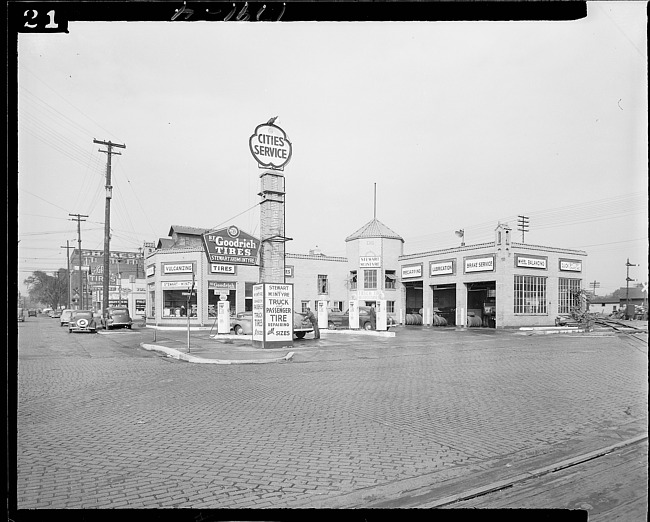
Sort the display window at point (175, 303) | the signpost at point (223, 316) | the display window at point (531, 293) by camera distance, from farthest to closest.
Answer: the signpost at point (223, 316), the display window at point (175, 303), the display window at point (531, 293)

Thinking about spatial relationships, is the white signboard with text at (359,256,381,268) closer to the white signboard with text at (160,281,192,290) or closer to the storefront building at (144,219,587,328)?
the storefront building at (144,219,587,328)

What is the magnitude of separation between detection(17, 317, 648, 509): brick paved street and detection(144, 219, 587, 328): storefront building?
135 cm

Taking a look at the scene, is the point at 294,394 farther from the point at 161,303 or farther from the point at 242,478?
the point at 161,303

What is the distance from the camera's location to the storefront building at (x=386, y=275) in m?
5.47

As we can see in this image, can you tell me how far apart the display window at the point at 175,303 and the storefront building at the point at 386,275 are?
0.03m

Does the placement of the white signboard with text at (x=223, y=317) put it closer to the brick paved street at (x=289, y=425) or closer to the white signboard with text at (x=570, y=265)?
the brick paved street at (x=289, y=425)

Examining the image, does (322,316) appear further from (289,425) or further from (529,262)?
(289,425)

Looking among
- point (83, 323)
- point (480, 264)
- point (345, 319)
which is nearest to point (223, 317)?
point (345, 319)

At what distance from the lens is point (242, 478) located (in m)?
3.91

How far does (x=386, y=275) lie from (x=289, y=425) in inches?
236

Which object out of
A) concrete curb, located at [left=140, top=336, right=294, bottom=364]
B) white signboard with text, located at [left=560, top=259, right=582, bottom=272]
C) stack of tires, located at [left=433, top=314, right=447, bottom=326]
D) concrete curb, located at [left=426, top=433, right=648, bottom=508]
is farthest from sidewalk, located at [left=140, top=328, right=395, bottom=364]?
white signboard with text, located at [left=560, top=259, right=582, bottom=272]

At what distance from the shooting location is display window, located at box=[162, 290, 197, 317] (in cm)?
1332

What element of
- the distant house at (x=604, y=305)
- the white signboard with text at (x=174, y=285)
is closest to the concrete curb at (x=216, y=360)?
the white signboard with text at (x=174, y=285)

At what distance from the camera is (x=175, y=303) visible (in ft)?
48.1
